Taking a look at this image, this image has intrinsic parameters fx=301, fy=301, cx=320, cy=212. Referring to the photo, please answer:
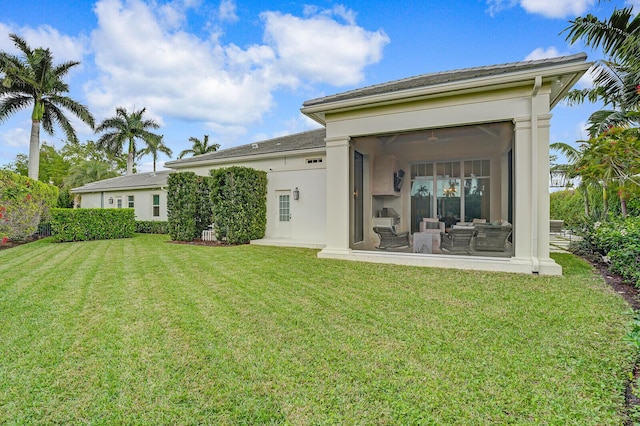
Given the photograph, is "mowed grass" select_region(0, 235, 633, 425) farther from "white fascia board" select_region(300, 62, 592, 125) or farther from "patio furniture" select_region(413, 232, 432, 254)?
"white fascia board" select_region(300, 62, 592, 125)

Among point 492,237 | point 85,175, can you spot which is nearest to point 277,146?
point 492,237

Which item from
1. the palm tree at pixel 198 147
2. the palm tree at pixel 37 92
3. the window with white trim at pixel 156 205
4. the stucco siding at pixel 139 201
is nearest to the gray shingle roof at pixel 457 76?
the stucco siding at pixel 139 201

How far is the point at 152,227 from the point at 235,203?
8698 millimetres

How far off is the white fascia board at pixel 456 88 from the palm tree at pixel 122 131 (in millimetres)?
23882

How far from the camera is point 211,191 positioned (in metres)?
11.7

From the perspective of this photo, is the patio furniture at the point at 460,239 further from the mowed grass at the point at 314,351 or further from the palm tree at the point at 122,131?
the palm tree at the point at 122,131

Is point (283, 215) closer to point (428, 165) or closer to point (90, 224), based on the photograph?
point (428, 165)

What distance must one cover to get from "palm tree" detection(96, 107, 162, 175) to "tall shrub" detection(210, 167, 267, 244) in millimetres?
19162

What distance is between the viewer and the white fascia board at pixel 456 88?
578 centimetres

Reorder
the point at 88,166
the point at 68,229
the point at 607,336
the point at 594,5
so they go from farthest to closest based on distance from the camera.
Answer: the point at 88,166
the point at 68,229
the point at 594,5
the point at 607,336

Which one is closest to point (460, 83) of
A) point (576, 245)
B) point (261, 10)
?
point (576, 245)

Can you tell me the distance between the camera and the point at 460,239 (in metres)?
7.74

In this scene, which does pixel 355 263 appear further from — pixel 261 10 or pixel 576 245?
pixel 261 10

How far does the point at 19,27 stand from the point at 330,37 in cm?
1934
